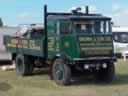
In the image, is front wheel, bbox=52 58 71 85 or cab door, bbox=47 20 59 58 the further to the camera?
cab door, bbox=47 20 59 58

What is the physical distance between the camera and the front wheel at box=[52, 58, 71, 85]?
16344mm

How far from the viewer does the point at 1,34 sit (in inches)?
974

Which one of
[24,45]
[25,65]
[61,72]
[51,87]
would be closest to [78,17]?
[61,72]

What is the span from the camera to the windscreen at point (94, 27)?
647 inches

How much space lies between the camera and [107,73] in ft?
57.8

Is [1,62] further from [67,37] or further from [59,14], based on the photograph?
[67,37]

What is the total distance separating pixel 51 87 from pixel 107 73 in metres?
2.57

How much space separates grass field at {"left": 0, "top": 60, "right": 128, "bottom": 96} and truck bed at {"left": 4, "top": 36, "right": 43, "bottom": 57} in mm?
1094

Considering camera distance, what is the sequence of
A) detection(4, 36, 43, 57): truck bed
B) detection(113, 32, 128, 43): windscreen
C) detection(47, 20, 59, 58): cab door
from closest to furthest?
detection(47, 20, 59, 58): cab door < detection(4, 36, 43, 57): truck bed < detection(113, 32, 128, 43): windscreen

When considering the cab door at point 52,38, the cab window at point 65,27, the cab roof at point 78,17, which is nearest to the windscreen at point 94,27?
the cab roof at point 78,17

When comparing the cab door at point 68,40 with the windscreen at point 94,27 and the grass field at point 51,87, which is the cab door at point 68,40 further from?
the grass field at point 51,87

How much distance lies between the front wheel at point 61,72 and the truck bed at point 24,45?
1.10m

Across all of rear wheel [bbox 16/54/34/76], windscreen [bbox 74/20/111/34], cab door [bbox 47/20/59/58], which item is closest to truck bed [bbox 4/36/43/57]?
rear wheel [bbox 16/54/34/76]

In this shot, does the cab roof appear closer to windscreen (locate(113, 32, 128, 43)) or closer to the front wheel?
the front wheel
